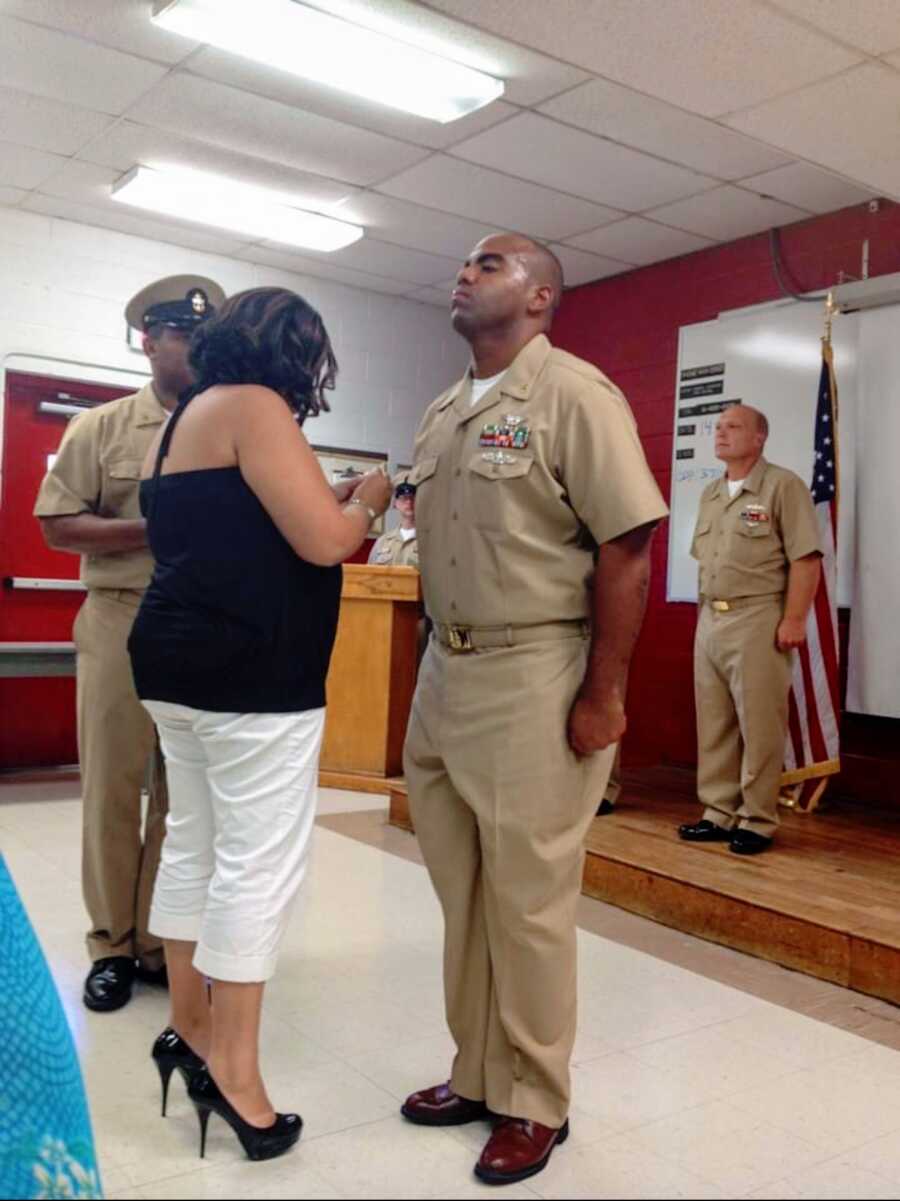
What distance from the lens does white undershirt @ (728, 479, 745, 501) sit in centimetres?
402

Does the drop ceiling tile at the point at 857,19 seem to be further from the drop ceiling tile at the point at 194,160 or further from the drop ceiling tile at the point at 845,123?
the drop ceiling tile at the point at 194,160

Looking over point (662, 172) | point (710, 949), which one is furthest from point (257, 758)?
point (662, 172)

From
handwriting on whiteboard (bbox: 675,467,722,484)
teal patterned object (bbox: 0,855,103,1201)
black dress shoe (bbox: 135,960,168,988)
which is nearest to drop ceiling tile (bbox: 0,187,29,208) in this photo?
handwriting on whiteboard (bbox: 675,467,722,484)

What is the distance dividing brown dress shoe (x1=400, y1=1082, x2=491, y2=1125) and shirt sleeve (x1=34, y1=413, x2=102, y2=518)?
1497 millimetres

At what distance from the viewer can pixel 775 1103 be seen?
2.04 m

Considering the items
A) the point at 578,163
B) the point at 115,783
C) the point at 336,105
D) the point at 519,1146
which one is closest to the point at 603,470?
the point at 519,1146

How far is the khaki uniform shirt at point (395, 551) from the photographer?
575 centimetres

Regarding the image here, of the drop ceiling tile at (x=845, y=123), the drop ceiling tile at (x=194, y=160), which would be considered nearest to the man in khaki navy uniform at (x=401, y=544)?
the drop ceiling tile at (x=194, y=160)

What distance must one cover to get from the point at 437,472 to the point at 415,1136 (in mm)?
1091

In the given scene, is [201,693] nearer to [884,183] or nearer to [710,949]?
[710,949]

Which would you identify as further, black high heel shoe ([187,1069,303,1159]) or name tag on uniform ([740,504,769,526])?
name tag on uniform ([740,504,769,526])

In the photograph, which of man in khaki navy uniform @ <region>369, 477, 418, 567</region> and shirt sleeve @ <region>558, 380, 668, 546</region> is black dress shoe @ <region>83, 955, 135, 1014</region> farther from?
man in khaki navy uniform @ <region>369, 477, 418, 567</region>

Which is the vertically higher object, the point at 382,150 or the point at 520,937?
the point at 382,150

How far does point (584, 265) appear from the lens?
19.6 ft
